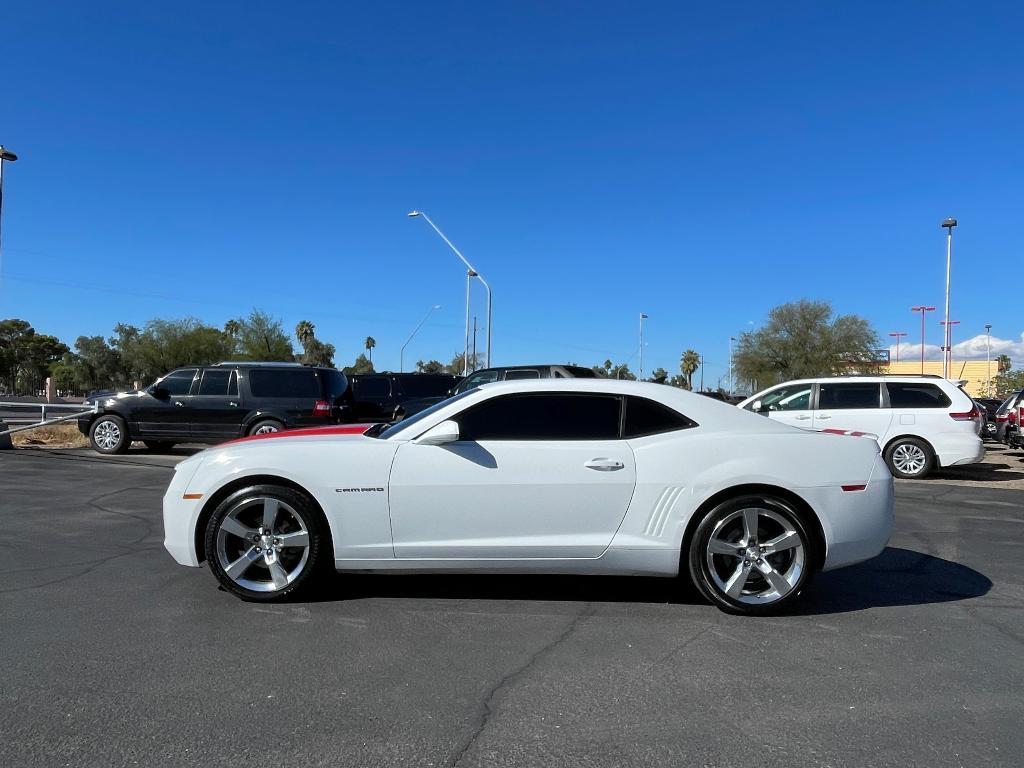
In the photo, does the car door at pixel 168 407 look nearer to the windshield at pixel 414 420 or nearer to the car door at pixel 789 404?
the windshield at pixel 414 420

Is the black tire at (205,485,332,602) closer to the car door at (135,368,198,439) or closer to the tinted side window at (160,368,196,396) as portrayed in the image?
the car door at (135,368,198,439)

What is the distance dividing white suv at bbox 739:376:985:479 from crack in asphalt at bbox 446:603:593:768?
818 cm

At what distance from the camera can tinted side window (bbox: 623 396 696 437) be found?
15.3 feet

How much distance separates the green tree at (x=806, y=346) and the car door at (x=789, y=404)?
38.7 m

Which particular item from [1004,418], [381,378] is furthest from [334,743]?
[1004,418]

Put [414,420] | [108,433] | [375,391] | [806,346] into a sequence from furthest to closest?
[806,346]
[375,391]
[108,433]
[414,420]

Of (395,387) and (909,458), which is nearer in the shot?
(909,458)

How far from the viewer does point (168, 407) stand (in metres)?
13.1

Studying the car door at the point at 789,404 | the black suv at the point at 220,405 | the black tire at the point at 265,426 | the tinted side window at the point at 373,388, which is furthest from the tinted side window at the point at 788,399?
the tinted side window at the point at 373,388

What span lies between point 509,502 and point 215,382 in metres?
10.1

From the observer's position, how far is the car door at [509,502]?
14.6ft

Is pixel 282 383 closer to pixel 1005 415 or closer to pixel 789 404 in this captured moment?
pixel 789 404

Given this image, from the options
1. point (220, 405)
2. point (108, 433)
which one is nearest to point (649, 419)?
point (220, 405)

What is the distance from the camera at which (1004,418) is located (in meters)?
15.8
